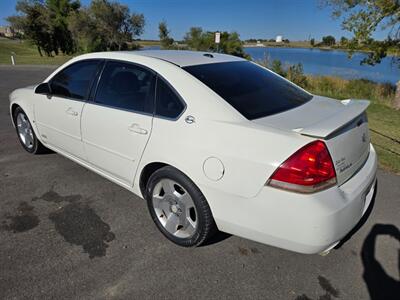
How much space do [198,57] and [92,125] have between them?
1.34 metres

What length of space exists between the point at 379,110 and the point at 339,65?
44.4ft

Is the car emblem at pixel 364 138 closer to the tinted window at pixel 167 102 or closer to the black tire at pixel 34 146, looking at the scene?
the tinted window at pixel 167 102

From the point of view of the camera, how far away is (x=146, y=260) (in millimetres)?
2404

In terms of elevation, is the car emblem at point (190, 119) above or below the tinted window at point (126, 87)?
below

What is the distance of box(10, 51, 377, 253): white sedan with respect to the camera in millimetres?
1890

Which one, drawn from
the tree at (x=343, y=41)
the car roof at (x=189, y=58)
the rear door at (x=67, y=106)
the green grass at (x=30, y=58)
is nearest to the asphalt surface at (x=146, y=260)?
the rear door at (x=67, y=106)

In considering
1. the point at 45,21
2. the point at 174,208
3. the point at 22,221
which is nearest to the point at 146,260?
the point at 174,208

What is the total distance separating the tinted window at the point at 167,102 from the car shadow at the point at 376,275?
6.54ft

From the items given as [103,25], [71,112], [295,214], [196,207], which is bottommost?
[196,207]

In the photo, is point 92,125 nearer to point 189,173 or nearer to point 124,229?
point 124,229

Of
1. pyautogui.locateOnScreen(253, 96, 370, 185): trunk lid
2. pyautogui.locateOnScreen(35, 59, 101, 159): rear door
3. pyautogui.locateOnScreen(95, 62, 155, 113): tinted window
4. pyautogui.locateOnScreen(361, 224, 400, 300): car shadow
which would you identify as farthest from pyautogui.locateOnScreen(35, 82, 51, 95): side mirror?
pyautogui.locateOnScreen(361, 224, 400, 300): car shadow

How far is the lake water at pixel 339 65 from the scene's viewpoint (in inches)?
530

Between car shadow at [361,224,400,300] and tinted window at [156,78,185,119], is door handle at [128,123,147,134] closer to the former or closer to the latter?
tinted window at [156,78,185,119]

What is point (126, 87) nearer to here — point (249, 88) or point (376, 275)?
point (249, 88)
